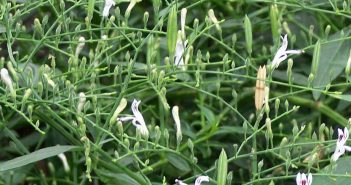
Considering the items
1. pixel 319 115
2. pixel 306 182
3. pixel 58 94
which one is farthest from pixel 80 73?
pixel 319 115

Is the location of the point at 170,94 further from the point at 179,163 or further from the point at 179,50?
the point at 179,50

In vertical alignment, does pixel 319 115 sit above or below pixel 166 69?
below


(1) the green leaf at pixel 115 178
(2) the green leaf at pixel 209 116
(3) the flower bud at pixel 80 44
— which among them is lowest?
(1) the green leaf at pixel 115 178

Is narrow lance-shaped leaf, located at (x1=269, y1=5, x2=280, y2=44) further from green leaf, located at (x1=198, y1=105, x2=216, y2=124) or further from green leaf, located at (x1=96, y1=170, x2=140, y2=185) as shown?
green leaf, located at (x1=96, y1=170, x2=140, y2=185)

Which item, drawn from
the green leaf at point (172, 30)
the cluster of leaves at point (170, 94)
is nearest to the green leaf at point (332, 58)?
the cluster of leaves at point (170, 94)

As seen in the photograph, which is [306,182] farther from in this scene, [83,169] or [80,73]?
[83,169]

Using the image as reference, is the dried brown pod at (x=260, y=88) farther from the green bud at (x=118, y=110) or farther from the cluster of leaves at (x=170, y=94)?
the green bud at (x=118, y=110)

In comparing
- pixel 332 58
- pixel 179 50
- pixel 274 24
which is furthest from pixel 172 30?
pixel 332 58
